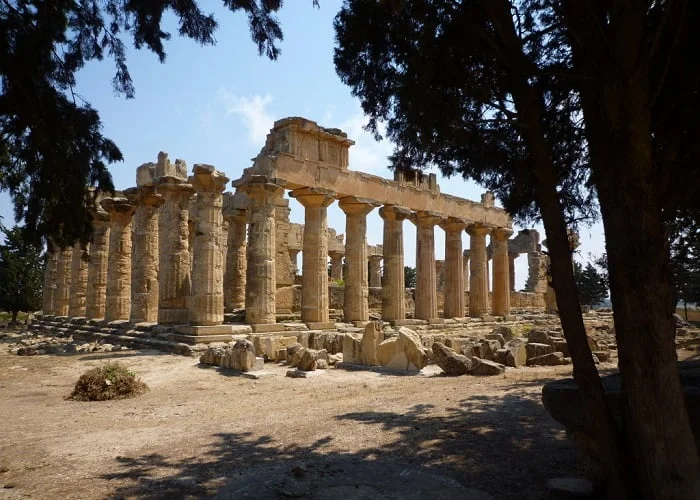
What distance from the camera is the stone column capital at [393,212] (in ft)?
64.0

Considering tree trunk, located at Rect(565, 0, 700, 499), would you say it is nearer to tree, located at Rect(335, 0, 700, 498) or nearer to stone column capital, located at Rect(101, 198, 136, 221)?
tree, located at Rect(335, 0, 700, 498)

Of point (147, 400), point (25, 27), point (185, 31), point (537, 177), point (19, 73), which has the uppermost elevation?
point (185, 31)

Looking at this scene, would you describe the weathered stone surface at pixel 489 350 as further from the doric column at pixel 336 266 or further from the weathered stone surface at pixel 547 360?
the doric column at pixel 336 266

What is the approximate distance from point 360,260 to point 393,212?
2586 mm

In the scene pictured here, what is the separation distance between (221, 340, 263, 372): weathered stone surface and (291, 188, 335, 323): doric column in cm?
571

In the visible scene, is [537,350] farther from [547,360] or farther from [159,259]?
[159,259]

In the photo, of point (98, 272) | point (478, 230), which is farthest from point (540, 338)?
point (98, 272)

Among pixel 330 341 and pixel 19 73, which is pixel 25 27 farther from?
pixel 330 341

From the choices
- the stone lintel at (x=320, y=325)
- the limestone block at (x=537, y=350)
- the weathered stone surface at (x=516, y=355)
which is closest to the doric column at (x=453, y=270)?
the stone lintel at (x=320, y=325)

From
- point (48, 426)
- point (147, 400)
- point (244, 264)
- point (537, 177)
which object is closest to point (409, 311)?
point (244, 264)

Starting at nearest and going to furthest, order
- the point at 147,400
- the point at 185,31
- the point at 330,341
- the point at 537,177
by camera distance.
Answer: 1. the point at 537,177
2. the point at 185,31
3. the point at 147,400
4. the point at 330,341

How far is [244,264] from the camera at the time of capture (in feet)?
63.6

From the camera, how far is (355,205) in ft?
59.9

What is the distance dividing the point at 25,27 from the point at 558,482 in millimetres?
5729
